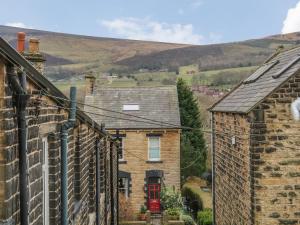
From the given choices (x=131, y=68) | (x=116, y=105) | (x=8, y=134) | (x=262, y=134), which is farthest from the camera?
(x=131, y=68)

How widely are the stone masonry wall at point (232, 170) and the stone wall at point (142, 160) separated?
10625 mm

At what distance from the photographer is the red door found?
28.8 metres

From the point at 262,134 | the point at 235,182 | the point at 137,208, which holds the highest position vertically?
the point at 262,134

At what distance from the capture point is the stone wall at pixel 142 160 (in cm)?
2847

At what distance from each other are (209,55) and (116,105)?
80.7 m

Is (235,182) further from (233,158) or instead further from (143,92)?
(143,92)

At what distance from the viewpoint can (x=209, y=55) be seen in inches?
4286

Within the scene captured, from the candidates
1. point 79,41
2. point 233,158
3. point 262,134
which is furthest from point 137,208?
point 79,41

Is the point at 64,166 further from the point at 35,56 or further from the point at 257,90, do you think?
the point at 257,90

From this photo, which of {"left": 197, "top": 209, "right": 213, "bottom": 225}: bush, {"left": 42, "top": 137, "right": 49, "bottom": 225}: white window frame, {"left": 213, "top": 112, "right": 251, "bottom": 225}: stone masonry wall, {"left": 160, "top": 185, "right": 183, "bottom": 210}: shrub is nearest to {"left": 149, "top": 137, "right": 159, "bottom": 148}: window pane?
{"left": 160, "top": 185, "right": 183, "bottom": 210}: shrub

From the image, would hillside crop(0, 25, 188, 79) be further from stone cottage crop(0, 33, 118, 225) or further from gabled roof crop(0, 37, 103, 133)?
gabled roof crop(0, 37, 103, 133)

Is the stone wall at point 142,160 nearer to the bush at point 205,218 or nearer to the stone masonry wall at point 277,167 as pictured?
the bush at point 205,218

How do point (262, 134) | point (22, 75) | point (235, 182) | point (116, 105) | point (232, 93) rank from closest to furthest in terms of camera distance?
point (22, 75), point (262, 134), point (235, 182), point (232, 93), point (116, 105)

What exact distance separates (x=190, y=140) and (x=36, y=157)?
3833 centimetres
